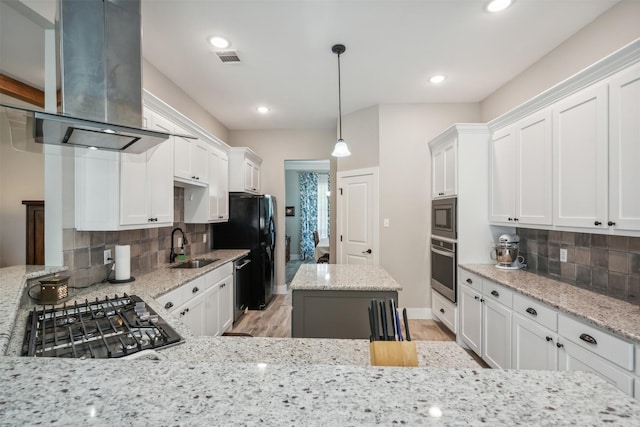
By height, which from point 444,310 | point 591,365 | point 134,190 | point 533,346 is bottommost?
point 444,310

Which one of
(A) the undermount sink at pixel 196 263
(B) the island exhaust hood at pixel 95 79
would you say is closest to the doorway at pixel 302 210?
(A) the undermount sink at pixel 196 263

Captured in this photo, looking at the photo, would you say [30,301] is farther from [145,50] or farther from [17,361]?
[145,50]

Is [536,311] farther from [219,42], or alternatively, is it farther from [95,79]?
[219,42]

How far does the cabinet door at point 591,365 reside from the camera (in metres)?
1.40

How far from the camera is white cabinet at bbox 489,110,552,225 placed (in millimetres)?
2344

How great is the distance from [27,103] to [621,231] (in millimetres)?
4479

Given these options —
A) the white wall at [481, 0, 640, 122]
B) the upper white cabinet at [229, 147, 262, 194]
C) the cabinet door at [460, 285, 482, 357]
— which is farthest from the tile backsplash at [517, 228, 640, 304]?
the upper white cabinet at [229, 147, 262, 194]

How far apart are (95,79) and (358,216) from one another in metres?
3.30

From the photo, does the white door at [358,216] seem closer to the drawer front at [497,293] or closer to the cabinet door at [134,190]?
the drawer front at [497,293]

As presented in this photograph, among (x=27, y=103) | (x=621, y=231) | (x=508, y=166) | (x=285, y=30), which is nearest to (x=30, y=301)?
(x=27, y=103)

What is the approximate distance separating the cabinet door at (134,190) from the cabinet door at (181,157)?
504mm

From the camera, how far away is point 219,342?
1.18 m

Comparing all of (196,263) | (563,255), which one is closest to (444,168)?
(563,255)

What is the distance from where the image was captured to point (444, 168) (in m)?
3.52
